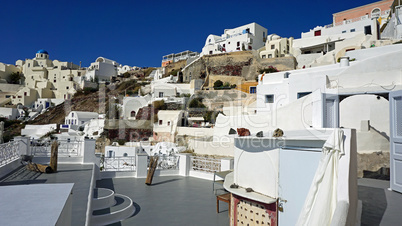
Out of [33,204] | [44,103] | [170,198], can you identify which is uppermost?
[44,103]

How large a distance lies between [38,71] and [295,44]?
55247 mm

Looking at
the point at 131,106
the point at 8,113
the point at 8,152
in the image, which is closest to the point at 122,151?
the point at 131,106

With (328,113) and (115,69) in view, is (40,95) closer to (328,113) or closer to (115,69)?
(115,69)

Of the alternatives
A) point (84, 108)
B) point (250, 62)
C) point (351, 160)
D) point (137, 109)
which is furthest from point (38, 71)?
point (351, 160)

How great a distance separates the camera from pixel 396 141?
209 inches

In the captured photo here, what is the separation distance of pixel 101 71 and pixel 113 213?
192ft

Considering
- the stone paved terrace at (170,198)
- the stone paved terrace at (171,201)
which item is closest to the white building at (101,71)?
the stone paved terrace at (170,198)

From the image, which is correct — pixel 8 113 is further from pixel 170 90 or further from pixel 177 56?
pixel 177 56

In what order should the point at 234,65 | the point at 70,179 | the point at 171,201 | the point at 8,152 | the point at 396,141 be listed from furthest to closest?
the point at 234,65 → the point at 8,152 → the point at 70,179 → the point at 171,201 → the point at 396,141

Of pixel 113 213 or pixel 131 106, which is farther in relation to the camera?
pixel 131 106

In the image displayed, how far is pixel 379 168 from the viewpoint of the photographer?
31.3 ft

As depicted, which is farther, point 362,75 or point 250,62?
point 250,62

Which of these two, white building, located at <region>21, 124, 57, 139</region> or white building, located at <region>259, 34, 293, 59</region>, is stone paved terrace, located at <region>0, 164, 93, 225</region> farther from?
white building, located at <region>259, 34, 293, 59</region>

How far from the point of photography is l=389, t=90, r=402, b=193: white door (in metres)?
5.24
